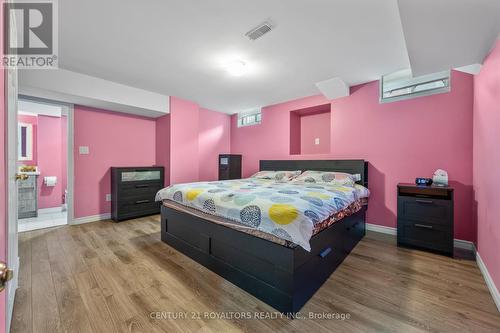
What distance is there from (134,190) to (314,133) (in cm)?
368

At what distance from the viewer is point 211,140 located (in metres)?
5.04

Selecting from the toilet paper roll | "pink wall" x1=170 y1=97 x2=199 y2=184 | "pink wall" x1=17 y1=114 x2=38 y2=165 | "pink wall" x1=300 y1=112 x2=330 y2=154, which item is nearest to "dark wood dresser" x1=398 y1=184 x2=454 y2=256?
"pink wall" x1=300 y1=112 x2=330 y2=154

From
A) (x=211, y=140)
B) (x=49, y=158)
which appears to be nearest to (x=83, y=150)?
(x=49, y=158)

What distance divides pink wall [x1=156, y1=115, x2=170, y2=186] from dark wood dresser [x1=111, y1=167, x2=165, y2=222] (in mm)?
142

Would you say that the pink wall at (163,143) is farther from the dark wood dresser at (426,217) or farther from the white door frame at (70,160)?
the dark wood dresser at (426,217)

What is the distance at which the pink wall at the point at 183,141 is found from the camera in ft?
13.3

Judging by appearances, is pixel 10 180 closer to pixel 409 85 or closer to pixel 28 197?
pixel 28 197

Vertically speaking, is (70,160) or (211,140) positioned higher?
(211,140)

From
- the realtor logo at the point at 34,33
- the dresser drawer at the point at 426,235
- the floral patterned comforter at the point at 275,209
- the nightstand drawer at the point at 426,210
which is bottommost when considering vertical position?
the dresser drawer at the point at 426,235

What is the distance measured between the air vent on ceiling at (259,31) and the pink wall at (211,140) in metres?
2.97

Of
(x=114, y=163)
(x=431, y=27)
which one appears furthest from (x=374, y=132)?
(x=114, y=163)

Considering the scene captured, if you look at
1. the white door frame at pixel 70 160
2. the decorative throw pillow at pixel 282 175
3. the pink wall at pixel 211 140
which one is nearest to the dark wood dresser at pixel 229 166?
the pink wall at pixel 211 140

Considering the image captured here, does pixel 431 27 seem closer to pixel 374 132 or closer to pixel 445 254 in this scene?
pixel 374 132

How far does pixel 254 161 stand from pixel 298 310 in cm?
362
